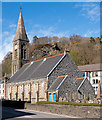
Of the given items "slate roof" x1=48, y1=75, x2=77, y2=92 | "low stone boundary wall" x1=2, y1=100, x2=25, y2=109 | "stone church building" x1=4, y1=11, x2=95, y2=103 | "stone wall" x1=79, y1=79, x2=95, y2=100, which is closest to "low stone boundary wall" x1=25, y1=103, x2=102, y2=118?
"stone church building" x1=4, y1=11, x2=95, y2=103

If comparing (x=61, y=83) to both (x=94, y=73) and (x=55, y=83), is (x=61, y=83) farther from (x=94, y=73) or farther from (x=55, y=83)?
(x=94, y=73)

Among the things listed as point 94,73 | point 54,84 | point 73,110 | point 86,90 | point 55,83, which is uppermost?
point 94,73

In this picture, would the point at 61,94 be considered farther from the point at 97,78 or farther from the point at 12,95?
the point at 97,78

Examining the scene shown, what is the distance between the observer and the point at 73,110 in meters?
24.1

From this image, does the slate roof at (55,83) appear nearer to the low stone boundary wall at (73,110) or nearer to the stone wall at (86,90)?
the stone wall at (86,90)

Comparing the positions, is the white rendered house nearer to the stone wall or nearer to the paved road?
the stone wall

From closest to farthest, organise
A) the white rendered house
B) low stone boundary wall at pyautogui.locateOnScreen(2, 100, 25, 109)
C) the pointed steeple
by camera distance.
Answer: low stone boundary wall at pyautogui.locateOnScreen(2, 100, 25, 109)
the white rendered house
the pointed steeple

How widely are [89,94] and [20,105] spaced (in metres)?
13.5

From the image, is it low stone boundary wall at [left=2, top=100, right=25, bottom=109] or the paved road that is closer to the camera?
the paved road

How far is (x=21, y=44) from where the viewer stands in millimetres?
62031

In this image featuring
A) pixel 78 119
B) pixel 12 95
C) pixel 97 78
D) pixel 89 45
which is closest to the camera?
pixel 78 119

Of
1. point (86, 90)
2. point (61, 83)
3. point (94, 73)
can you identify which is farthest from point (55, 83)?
point (94, 73)

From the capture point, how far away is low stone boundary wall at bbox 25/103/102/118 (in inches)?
823

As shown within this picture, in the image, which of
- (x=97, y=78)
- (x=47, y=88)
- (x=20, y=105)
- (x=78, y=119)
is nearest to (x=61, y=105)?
(x=78, y=119)
